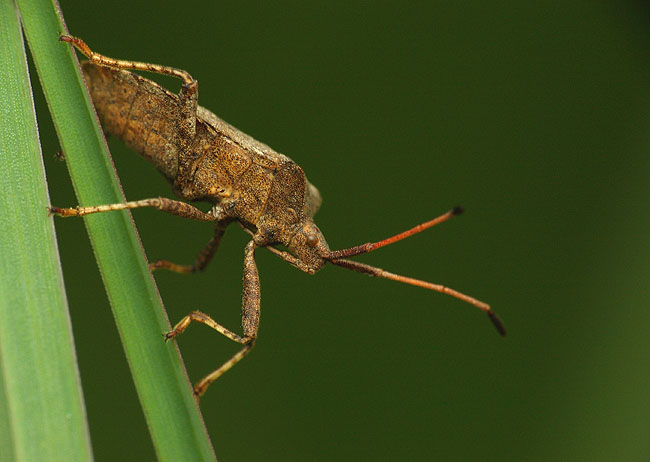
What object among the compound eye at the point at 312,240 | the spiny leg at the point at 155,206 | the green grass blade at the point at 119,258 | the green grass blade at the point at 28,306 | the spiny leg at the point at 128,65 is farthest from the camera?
the compound eye at the point at 312,240

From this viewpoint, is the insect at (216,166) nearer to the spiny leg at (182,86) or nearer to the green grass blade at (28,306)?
the spiny leg at (182,86)

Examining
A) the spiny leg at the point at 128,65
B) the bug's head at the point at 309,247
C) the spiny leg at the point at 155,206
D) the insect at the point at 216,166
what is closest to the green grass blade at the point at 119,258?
the spiny leg at the point at 155,206

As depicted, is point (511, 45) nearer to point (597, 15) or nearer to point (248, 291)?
point (597, 15)

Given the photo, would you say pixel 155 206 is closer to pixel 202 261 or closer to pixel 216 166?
pixel 216 166

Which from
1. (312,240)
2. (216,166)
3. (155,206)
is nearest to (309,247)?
(312,240)

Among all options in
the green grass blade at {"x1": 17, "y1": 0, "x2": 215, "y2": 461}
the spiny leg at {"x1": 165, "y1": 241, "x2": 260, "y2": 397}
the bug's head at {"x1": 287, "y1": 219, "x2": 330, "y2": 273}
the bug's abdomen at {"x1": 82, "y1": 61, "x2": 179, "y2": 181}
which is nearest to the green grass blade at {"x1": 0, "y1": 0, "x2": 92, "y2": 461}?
the green grass blade at {"x1": 17, "y1": 0, "x2": 215, "y2": 461}

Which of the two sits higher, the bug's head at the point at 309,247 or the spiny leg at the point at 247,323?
the bug's head at the point at 309,247
